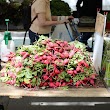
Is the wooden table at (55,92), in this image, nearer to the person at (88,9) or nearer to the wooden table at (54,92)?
the wooden table at (54,92)

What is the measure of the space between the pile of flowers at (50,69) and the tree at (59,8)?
275 centimetres

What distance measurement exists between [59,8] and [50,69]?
307cm

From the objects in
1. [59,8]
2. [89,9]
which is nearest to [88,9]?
[89,9]

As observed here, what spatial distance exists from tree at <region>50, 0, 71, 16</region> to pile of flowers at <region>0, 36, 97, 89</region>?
2.75 meters

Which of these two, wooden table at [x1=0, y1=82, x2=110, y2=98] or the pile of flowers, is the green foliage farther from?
wooden table at [x1=0, y1=82, x2=110, y2=98]

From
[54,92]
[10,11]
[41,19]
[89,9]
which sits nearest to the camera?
[54,92]

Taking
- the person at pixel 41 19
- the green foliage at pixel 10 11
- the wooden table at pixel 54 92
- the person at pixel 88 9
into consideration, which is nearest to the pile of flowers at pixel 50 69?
the wooden table at pixel 54 92

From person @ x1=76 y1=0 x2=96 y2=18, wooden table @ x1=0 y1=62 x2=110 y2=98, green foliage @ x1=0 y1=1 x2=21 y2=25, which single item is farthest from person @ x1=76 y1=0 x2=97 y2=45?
wooden table @ x1=0 y1=62 x2=110 y2=98

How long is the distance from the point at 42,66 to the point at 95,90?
39 cm

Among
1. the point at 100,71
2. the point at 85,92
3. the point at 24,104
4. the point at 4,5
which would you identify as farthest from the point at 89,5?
the point at 85,92

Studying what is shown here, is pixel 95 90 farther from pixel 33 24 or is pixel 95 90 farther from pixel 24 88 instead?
pixel 33 24

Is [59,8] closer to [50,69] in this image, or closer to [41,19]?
[41,19]

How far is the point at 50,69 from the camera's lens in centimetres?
205

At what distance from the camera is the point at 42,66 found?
2.06 meters
